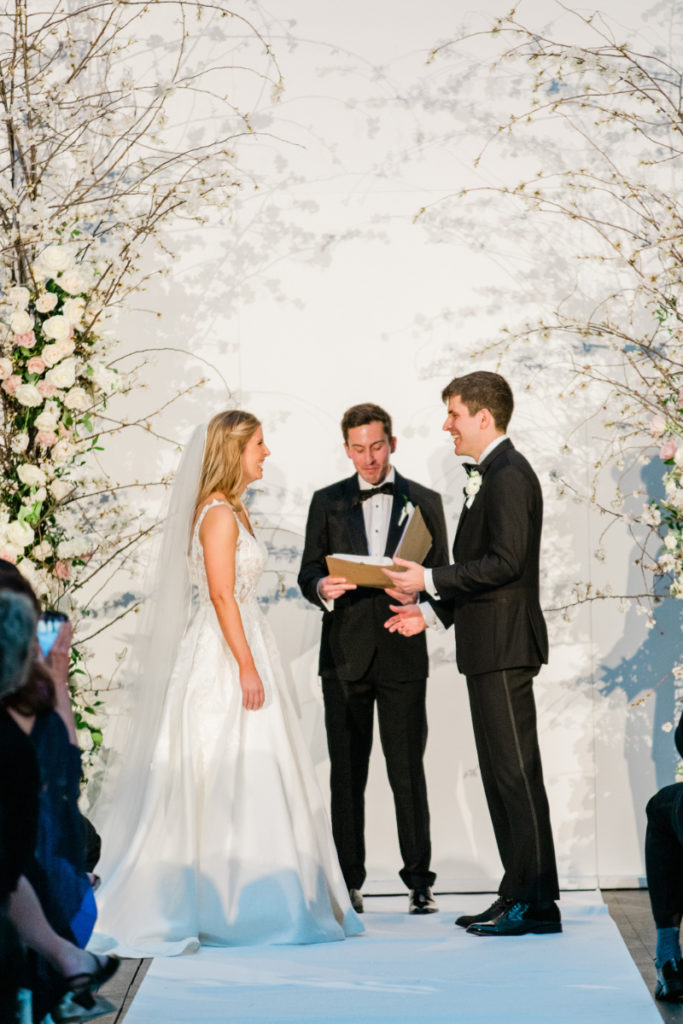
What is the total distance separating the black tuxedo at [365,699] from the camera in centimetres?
492

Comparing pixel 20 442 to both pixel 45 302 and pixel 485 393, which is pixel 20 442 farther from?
pixel 485 393

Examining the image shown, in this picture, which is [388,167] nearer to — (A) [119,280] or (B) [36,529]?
(A) [119,280]

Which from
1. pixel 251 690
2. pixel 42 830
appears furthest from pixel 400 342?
pixel 42 830

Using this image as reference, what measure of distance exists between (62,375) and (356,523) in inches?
52.3

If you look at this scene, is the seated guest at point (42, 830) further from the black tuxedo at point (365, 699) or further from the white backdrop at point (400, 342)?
the white backdrop at point (400, 342)

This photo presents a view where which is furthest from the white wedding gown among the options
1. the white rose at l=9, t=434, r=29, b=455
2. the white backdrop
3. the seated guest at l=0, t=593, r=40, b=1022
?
the seated guest at l=0, t=593, r=40, b=1022

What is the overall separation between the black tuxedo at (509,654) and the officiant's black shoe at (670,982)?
2.71 ft

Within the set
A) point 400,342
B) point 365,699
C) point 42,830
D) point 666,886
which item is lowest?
point 666,886

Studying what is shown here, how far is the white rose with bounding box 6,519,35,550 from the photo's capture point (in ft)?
14.1

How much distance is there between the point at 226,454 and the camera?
4.57m

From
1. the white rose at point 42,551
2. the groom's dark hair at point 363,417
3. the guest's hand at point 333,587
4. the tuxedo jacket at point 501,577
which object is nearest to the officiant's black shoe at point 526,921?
the tuxedo jacket at point 501,577

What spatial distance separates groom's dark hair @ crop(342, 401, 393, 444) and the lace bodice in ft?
2.20

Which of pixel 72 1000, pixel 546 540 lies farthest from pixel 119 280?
pixel 72 1000

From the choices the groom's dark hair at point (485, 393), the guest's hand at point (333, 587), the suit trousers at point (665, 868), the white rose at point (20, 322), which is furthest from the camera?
the guest's hand at point (333, 587)
